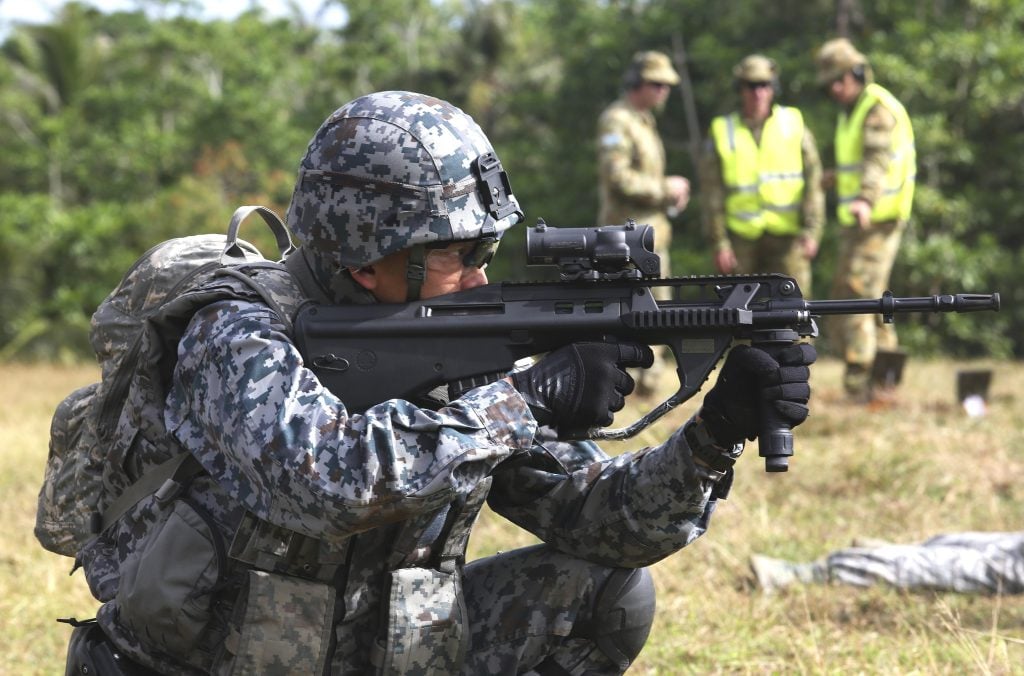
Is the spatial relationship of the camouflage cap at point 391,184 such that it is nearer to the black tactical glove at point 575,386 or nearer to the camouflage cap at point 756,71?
the black tactical glove at point 575,386

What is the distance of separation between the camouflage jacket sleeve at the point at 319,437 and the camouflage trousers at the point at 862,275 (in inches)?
252

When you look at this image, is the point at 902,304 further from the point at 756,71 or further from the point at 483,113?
the point at 483,113

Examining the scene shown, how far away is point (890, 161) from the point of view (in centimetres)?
867

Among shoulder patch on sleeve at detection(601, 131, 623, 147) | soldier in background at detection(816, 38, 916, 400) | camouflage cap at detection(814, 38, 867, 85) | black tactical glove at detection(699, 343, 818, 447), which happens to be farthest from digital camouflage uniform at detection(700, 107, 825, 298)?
black tactical glove at detection(699, 343, 818, 447)

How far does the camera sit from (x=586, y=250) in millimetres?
2861

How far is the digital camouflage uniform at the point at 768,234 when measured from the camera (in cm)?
902

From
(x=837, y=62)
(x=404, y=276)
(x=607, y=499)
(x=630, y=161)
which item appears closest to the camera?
(x=404, y=276)

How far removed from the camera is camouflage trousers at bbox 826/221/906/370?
28.5ft

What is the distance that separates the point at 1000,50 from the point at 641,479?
13.8 m

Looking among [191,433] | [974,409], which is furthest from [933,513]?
[191,433]

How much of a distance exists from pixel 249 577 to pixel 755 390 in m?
1.16

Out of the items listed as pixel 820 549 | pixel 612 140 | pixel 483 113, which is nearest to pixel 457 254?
pixel 820 549

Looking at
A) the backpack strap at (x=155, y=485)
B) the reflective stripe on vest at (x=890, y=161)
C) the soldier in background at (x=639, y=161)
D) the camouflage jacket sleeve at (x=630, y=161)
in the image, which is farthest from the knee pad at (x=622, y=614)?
the reflective stripe on vest at (x=890, y=161)

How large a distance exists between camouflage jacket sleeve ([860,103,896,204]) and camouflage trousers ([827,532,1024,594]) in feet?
14.1
